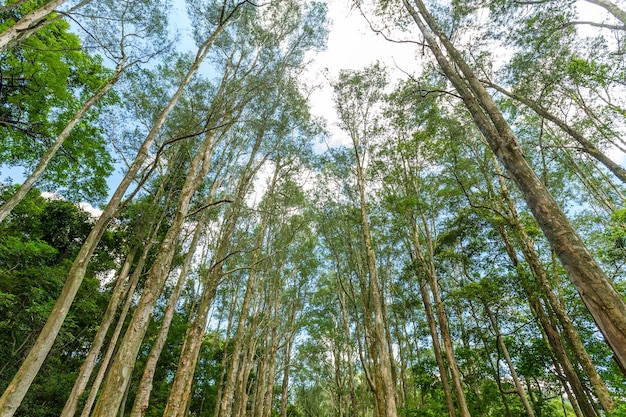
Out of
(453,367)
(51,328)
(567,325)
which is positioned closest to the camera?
(51,328)

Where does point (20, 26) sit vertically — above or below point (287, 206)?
below

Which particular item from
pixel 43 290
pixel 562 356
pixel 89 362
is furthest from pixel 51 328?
pixel 562 356

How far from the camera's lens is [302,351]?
65.9ft

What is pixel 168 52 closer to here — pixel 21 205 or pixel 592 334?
pixel 21 205

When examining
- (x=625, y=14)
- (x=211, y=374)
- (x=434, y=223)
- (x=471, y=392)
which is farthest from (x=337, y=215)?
(x=211, y=374)

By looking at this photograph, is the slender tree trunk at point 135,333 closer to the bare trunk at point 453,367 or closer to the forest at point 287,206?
the forest at point 287,206

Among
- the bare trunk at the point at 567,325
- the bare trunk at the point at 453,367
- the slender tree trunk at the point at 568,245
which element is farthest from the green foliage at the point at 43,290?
the bare trunk at the point at 567,325

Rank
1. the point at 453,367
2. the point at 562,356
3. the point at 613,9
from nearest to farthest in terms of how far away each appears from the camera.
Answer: the point at 613,9 → the point at 562,356 → the point at 453,367

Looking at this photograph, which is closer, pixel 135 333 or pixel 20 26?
pixel 135 333

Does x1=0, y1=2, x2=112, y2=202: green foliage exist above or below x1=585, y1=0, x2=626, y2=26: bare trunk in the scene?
above

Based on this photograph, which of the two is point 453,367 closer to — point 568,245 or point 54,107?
point 568,245

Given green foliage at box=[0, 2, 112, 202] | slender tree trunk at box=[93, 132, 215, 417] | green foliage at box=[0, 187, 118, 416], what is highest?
green foliage at box=[0, 2, 112, 202]

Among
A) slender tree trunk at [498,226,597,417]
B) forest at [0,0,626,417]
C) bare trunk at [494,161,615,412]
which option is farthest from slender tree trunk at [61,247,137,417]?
slender tree trunk at [498,226,597,417]

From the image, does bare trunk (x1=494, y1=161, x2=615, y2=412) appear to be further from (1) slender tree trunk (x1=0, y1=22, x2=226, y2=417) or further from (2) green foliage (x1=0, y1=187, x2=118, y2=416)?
(2) green foliage (x1=0, y1=187, x2=118, y2=416)
